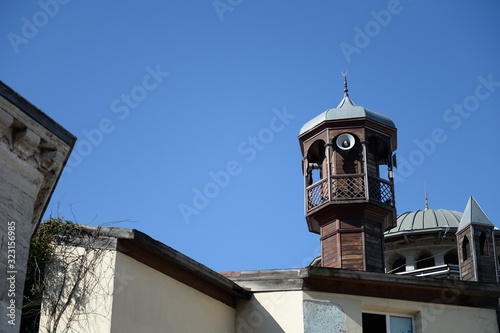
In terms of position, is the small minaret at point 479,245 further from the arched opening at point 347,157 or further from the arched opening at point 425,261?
the arched opening at point 425,261

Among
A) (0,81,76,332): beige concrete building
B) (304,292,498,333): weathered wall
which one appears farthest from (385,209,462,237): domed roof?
(0,81,76,332): beige concrete building

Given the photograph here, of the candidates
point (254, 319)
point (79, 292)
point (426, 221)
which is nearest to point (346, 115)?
point (426, 221)

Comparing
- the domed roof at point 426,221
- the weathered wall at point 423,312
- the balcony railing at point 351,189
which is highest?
the domed roof at point 426,221

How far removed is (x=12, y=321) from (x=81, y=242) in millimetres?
4193

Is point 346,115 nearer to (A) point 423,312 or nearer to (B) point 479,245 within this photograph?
(B) point 479,245

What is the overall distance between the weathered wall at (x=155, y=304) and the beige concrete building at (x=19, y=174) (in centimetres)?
302

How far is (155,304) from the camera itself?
15.7 meters

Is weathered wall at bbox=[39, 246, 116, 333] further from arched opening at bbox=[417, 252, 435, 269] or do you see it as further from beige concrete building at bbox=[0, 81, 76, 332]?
arched opening at bbox=[417, 252, 435, 269]

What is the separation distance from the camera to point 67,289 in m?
15.0

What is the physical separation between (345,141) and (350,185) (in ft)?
4.78

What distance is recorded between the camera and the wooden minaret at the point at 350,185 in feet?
95.8

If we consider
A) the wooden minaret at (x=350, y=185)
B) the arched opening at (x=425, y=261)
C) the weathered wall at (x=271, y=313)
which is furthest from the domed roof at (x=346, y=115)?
the weathered wall at (x=271, y=313)

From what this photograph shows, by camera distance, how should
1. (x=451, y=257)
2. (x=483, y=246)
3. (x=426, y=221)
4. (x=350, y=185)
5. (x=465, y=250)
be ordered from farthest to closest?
(x=426, y=221) < (x=451, y=257) < (x=350, y=185) < (x=465, y=250) < (x=483, y=246)

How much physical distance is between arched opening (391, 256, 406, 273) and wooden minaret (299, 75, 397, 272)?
7.79m
